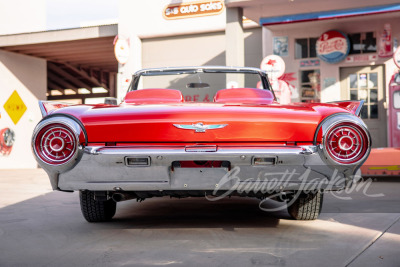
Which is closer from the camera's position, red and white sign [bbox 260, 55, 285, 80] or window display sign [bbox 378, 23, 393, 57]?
red and white sign [bbox 260, 55, 285, 80]

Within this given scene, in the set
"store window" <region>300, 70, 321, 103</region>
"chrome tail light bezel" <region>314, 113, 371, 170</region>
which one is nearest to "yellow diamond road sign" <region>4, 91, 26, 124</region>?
"store window" <region>300, 70, 321, 103</region>

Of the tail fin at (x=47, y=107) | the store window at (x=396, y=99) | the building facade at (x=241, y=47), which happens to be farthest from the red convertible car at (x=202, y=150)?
the store window at (x=396, y=99)

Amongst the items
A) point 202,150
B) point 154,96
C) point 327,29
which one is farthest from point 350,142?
point 327,29

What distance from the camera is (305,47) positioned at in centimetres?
1360

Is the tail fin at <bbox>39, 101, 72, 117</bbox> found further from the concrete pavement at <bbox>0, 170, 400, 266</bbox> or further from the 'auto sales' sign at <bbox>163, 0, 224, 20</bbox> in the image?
the 'auto sales' sign at <bbox>163, 0, 224, 20</bbox>

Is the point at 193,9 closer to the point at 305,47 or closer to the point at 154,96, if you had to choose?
the point at 305,47

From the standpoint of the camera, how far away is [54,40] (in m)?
16.8

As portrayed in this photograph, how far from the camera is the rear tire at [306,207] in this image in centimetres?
439

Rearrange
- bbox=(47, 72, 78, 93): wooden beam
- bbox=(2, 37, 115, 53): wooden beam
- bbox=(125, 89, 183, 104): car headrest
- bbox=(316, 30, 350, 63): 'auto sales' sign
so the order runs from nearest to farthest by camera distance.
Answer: bbox=(125, 89, 183, 104): car headrest, bbox=(316, 30, 350, 63): 'auto sales' sign, bbox=(2, 37, 115, 53): wooden beam, bbox=(47, 72, 78, 93): wooden beam

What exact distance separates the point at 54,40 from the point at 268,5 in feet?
25.6

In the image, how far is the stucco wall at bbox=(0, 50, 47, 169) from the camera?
1798 cm

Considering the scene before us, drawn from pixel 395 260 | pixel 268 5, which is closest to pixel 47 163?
pixel 395 260

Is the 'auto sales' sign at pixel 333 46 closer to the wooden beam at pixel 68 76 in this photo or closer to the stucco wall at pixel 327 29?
the stucco wall at pixel 327 29

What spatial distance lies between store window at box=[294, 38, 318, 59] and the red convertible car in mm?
10233
